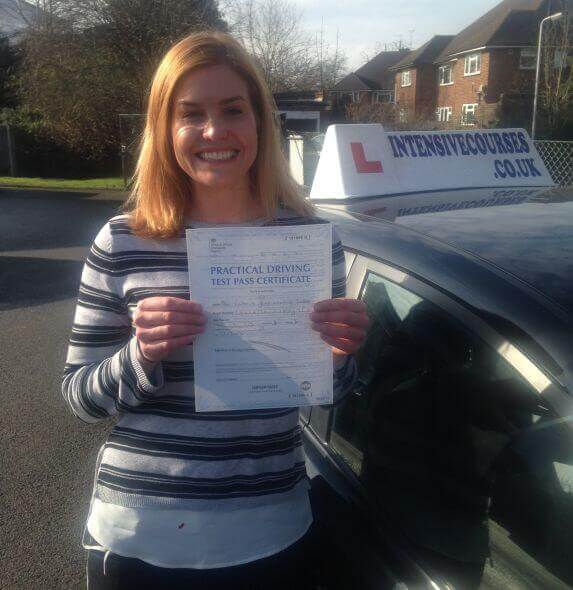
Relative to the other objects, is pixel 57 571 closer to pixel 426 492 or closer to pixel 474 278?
pixel 426 492

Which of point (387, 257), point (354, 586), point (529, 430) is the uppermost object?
point (387, 257)

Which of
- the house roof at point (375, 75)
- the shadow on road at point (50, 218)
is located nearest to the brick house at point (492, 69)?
the house roof at point (375, 75)

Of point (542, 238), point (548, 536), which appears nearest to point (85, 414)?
point (548, 536)

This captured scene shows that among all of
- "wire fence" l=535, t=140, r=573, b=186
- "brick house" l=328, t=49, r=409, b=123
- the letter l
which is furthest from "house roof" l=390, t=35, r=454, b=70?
the letter l

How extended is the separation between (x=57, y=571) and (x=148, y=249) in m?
2.12

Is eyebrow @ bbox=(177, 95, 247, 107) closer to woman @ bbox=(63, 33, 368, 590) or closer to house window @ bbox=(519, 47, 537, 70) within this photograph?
woman @ bbox=(63, 33, 368, 590)

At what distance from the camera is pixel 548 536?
1.21 meters

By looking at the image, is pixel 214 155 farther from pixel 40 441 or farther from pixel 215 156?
pixel 40 441

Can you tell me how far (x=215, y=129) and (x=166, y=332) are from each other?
0.45 m

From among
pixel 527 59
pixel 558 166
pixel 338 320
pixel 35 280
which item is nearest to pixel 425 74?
pixel 527 59

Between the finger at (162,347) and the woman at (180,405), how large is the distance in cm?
2

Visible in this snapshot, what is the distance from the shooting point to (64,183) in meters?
21.2

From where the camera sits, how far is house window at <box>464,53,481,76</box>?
3609 centimetres

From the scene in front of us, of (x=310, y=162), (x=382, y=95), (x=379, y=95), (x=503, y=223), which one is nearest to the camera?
(x=503, y=223)
